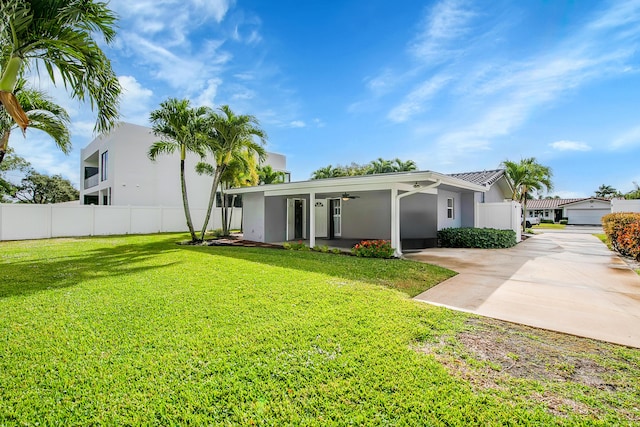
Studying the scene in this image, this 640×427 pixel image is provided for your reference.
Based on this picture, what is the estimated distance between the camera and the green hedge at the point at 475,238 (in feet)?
44.9

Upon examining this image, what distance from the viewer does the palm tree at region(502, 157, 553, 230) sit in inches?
875

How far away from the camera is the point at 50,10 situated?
4867 millimetres

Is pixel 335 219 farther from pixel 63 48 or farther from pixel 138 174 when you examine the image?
pixel 138 174

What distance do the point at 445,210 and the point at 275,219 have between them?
8.56 meters

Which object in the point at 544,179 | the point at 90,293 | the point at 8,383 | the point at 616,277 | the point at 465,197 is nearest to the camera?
the point at 8,383

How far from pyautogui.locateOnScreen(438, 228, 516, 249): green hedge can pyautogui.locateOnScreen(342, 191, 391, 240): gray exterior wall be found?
271cm

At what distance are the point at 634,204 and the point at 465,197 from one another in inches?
618

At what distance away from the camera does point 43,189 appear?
122ft

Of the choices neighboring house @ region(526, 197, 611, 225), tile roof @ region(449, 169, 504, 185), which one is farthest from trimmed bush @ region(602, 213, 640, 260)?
neighboring house @ region(526, 197, 611, 225)

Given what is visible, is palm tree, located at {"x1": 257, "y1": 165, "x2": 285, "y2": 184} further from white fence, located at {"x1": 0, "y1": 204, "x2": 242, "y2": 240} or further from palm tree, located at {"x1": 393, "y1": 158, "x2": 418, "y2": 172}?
palm tree, located at {"x1": 393, "y1": 158, "x2": 418, "y2": 172}

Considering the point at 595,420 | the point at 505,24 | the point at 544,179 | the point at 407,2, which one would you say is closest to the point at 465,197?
the point at 505,24

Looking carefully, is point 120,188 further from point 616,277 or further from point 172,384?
point 616,277

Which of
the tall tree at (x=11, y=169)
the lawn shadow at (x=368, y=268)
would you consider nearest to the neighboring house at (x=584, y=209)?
the lawn shadow at (x=368, y=268)

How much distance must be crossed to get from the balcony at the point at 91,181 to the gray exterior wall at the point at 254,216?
18.3 meters
